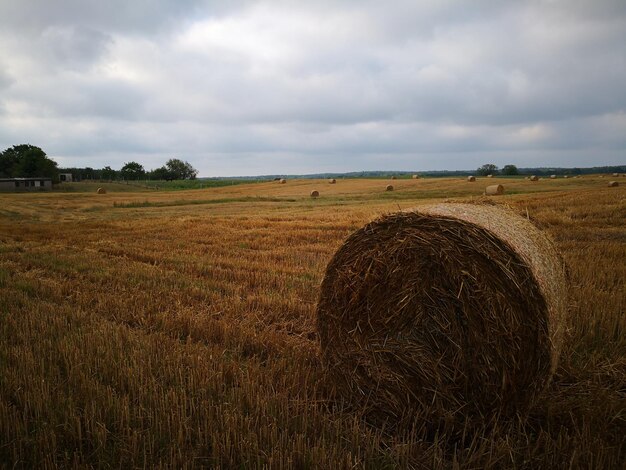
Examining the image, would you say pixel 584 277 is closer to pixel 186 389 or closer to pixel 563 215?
pixel 186 389

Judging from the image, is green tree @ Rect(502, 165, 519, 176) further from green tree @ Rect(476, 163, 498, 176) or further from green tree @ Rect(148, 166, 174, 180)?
green tree @ Rect(148, 166, 174, 180)

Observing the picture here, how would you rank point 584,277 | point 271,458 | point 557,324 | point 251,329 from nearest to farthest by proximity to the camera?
point 271,458 → point 557,324 → point 251,329 → point 584,277

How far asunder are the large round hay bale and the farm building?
77690 mm

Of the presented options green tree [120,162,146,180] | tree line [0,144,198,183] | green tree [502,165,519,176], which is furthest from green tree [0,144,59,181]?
green tree [502,165,519,176]

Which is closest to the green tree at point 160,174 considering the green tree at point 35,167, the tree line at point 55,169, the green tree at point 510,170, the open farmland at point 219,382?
the tree line at point 55,169

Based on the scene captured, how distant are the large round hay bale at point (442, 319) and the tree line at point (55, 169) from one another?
87.5 m

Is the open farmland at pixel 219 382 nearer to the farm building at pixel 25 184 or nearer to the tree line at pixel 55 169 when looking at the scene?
the farm building at pixel 25 184

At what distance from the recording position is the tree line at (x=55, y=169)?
260 ft

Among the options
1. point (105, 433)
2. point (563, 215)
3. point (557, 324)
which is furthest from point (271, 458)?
point (563, 215)

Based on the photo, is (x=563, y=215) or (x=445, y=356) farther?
(x=563, y=215)

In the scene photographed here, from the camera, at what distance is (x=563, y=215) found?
50.9 feet

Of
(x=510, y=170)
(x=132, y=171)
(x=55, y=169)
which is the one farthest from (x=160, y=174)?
(x=510, y=170)

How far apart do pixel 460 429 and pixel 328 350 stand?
1357mm

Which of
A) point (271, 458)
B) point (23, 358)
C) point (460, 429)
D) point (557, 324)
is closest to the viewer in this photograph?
point (271, 458)
